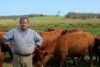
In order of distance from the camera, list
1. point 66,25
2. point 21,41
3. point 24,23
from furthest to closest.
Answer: point 66,25 → point 21,41 → point 24,23

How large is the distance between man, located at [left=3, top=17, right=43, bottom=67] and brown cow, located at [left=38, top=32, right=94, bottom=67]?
14.2ft

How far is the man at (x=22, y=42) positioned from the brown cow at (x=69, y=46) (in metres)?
4.32

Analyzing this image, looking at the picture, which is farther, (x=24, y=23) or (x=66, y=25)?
(x=66, y=25)

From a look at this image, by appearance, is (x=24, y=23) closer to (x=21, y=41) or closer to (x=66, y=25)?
(x=21, y=41)

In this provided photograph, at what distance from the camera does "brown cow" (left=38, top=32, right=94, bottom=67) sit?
48.2 feet

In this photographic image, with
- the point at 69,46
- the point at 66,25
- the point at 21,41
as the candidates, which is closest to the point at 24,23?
the point at 21,41

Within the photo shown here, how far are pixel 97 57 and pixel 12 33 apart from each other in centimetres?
1033

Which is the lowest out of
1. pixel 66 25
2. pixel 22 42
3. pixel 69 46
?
pixel 66 25

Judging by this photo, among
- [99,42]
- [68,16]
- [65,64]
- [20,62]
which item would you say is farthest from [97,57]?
[68,16]

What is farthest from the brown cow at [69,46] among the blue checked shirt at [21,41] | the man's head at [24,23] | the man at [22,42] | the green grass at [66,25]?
the green grass at [66,25]

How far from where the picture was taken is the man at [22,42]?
9.18m

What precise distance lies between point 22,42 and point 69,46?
6.90m

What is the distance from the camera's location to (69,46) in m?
15.9

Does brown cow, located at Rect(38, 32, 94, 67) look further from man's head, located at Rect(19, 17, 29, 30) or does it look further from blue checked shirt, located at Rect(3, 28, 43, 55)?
man's head, located at Rect(19, 17, 29, 30)
